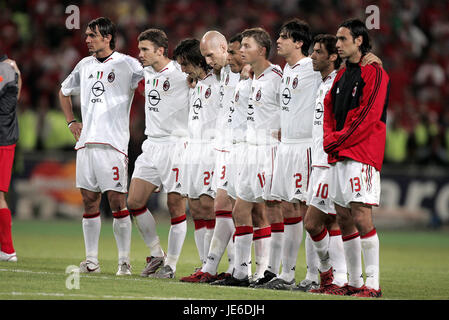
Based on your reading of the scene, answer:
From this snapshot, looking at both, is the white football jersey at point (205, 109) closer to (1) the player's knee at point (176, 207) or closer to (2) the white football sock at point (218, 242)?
(1) the player's knee at point (176, 207)

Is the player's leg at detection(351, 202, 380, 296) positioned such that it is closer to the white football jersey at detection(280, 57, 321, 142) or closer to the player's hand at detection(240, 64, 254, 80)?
the white football jersey at detection(280, 57, 321, 142)

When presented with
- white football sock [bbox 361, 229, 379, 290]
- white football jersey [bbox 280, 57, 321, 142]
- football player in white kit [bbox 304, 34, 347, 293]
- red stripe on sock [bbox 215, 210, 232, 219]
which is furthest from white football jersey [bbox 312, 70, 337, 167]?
red stripe on sock [bbox 215, 210, 232, 219]

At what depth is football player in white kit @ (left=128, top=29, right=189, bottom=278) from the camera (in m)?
9.34

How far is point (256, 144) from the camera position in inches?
343

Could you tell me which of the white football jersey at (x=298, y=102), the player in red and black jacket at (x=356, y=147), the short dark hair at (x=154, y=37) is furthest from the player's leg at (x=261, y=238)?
the short dark hair at (x=154, y=37)

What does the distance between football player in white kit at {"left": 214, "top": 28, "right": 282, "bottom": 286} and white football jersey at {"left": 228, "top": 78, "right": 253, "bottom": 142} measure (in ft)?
0.33

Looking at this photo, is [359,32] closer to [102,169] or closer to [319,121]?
[319,121]

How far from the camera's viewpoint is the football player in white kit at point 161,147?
934cm

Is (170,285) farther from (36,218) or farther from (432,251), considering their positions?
(36,218)

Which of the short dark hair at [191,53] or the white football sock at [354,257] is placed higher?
the short dark hair at [191,53]

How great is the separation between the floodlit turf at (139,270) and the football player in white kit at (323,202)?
58 cm

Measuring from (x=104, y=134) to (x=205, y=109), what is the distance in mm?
1161

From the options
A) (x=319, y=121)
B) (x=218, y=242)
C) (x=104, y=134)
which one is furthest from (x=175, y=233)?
(x=319, y=121)

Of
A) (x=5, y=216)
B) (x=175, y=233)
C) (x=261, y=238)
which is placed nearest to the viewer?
(x=261, y=238)
